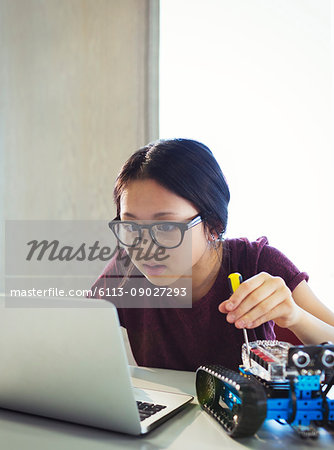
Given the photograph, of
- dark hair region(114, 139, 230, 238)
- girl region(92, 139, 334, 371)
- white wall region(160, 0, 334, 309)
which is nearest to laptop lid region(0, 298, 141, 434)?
girl region(92, 139, 334, 371)

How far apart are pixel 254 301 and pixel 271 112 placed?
144 cm

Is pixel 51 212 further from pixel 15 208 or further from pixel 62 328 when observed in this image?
pixel 62 328

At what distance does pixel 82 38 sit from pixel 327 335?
1.95 m

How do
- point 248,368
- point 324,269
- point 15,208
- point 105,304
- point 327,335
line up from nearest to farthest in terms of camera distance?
point 105,304 → point 248,368 → point 327,335 → point 324,269 → point 15,208

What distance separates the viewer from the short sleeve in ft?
3.93

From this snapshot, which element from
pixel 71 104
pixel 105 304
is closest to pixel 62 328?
pixel 105 304

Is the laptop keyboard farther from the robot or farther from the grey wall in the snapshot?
the grey wall

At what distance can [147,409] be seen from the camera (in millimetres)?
677

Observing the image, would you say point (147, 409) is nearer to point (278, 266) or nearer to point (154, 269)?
point (154, 269)

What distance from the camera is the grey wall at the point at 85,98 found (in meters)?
2.21

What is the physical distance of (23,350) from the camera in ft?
2.00

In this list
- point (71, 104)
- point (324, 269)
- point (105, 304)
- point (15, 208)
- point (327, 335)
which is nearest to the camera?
point (105, 304)

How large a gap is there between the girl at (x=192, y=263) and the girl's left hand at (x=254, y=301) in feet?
0.05

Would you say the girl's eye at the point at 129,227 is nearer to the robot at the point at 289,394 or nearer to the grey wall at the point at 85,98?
the robot at the point at 289,394
